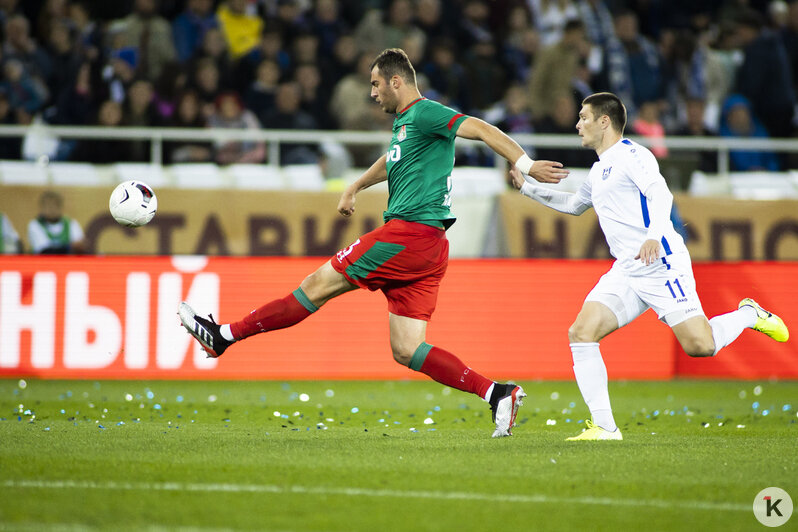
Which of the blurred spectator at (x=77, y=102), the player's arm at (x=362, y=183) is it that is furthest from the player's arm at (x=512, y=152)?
the blurred spectator at (x=77, y=102)

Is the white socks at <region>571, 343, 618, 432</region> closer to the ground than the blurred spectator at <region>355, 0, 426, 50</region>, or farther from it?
closer to the ground

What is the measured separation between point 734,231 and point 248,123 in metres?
6.37

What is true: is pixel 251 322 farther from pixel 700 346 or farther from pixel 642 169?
pixel 700 346

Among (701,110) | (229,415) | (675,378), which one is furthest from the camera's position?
(701,110)

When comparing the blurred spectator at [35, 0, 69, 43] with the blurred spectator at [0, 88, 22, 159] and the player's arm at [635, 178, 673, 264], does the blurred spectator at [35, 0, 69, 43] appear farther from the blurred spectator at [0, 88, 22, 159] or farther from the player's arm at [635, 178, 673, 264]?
the player's arm at [635, 178, 673, 264]

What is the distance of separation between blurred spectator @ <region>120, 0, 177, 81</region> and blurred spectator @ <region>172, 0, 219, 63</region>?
34cm

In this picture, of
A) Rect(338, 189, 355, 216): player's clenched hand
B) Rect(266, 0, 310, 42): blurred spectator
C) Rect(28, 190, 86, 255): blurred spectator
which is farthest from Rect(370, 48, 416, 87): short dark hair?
Rect(266, 0, 310, 42): blurred spectator

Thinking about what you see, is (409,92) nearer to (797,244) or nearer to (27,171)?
(27,171)

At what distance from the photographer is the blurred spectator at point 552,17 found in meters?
15.7

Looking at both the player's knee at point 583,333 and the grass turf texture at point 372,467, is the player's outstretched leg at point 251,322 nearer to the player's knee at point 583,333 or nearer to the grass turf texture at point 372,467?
the grass turf texture at point 372,467

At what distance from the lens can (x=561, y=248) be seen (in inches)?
539

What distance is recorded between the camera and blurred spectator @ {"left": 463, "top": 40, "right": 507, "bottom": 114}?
14.5 m

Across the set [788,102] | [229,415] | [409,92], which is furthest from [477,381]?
[788,102]

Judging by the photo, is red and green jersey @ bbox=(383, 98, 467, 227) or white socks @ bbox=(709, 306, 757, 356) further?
white socks @ bbox=(709, 306, 757, 356)
